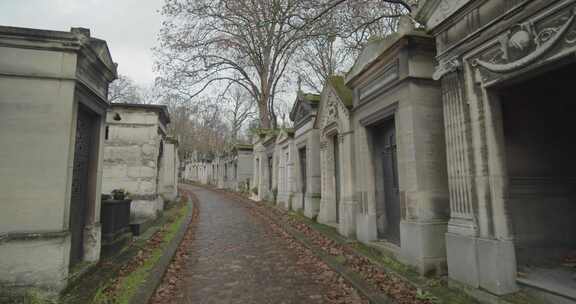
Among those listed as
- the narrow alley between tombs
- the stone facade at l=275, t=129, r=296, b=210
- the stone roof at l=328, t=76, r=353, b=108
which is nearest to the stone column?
the narrow alley between tombs

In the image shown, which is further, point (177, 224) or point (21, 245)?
point (177, 224)

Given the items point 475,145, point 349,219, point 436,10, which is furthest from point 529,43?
point 349,219

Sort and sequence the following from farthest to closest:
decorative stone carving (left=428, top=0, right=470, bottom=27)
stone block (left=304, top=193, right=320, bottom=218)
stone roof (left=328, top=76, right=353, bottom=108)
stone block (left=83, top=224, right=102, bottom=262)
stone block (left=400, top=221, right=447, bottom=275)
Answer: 1. stone block (left=304, top=193, right=320, bottom=218)
2. stone roof (left=328, top=76, right=353, bottom=108)
3. stone block (left=83, top=224, right=102, bottom=262)
4. stone block (left=400, top=221, right=447, bottom=275)
5. decorative stone carving (left=428, top=0, right=470, bottom=27)

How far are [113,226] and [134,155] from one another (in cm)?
358

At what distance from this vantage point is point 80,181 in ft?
14.5

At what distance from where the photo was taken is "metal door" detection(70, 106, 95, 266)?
4.19 m

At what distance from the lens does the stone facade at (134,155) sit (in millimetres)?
8547

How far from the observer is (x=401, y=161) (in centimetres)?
503

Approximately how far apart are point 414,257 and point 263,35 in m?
17.2

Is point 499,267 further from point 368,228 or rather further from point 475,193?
point 368,228

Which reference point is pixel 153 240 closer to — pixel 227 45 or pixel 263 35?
pixel 227 45

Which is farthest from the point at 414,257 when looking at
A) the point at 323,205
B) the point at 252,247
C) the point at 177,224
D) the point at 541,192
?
the point at 177,224

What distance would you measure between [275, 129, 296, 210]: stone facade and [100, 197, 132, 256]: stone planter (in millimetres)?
6738

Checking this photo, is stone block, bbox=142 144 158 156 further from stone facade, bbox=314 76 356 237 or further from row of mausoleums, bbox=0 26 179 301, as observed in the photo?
stone facade, bbox=314 76 356 237
